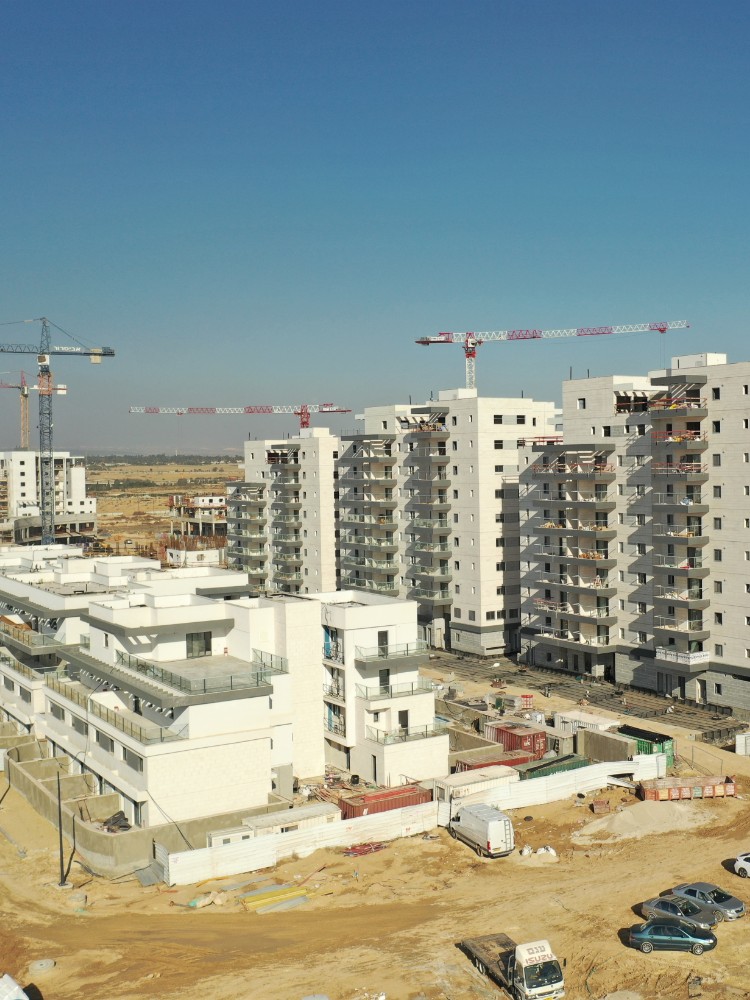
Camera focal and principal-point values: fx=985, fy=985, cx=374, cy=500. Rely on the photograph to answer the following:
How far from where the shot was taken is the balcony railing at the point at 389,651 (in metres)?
41.4

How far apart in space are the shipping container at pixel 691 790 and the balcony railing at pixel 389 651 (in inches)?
416

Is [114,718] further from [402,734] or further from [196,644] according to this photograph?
[402,734]

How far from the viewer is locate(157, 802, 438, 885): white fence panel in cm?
3148

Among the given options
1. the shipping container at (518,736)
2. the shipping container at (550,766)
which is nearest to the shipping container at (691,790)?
the shipping container at (550,766)

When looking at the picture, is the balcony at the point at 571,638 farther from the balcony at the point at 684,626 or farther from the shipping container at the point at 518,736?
the shipping container at the point at 518,736

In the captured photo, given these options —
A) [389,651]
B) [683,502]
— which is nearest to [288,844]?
[389,651]

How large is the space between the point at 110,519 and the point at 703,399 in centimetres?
15597

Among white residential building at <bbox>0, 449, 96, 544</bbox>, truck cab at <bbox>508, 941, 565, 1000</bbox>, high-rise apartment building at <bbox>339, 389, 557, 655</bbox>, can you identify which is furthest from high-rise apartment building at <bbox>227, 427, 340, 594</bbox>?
white residential building at <bbox>0, 449, 96, 544</bbox>

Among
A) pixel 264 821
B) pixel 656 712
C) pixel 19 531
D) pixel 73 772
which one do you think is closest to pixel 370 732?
pixel 264 821

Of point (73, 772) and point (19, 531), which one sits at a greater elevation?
point (19, 531)

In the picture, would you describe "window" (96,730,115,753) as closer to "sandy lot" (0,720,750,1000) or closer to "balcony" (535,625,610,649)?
"sandy lot" (0,720,750,1000)

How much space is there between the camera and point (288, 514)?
83562 mm

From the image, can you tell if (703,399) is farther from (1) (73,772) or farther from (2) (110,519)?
(2) (110,519)

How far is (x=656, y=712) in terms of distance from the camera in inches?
2009
